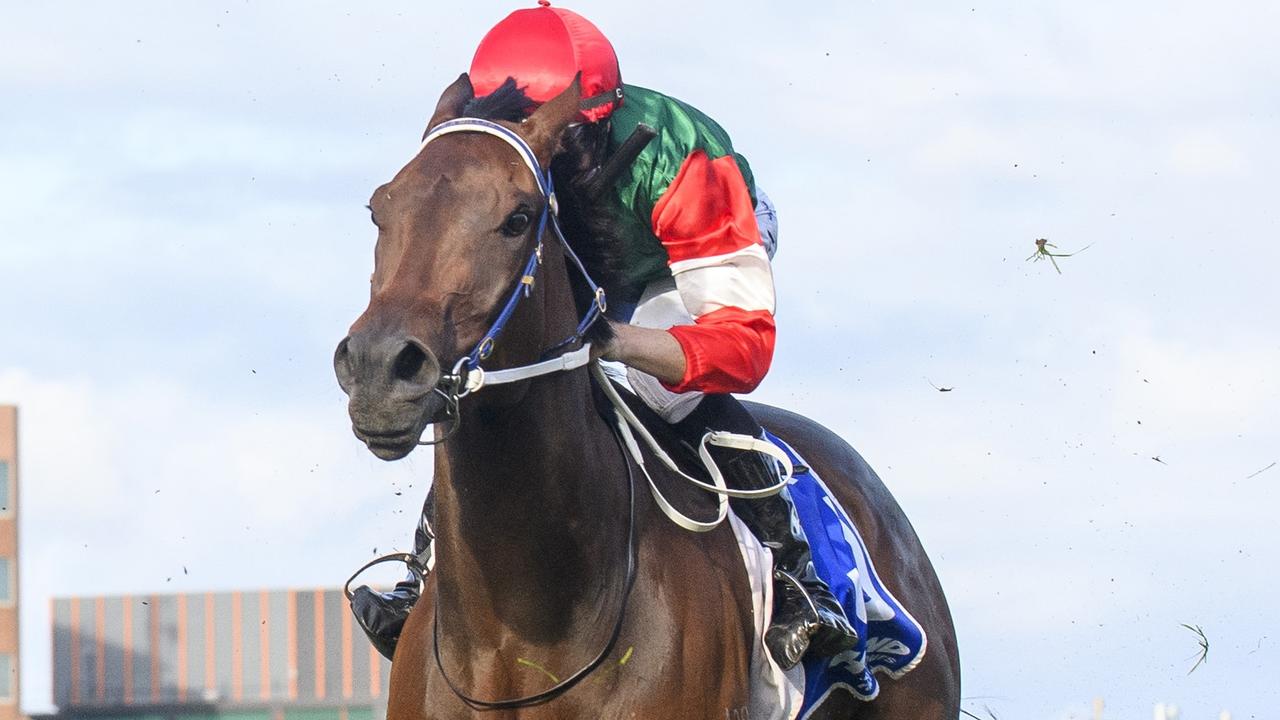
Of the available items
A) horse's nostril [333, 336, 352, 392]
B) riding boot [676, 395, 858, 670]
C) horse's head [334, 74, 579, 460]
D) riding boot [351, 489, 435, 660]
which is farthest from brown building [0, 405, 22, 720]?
horse's nostril [333, 336, 352, 392]

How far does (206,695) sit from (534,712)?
17.1m

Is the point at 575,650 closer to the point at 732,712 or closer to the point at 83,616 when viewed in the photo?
the point at 732,712

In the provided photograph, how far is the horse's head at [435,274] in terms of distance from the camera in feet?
13.3

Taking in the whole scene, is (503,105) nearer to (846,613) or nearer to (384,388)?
(384,388)

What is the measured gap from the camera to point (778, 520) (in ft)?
18.3

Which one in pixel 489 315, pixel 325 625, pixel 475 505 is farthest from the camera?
pixel 325 625

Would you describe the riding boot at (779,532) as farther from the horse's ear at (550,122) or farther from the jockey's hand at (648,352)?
the horse's ear at (550,122)

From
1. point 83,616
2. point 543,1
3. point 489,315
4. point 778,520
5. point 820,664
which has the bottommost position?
point 83,616

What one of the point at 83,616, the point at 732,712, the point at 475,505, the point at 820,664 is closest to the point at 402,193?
the point at 475,505

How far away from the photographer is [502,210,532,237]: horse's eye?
14.6 feet

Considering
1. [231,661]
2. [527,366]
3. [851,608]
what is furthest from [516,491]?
[231,661]

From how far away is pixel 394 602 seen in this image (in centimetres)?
570

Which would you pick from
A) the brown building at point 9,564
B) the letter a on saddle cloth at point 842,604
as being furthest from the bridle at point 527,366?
the brown building at point 9,564

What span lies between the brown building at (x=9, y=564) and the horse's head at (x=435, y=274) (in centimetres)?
1881
